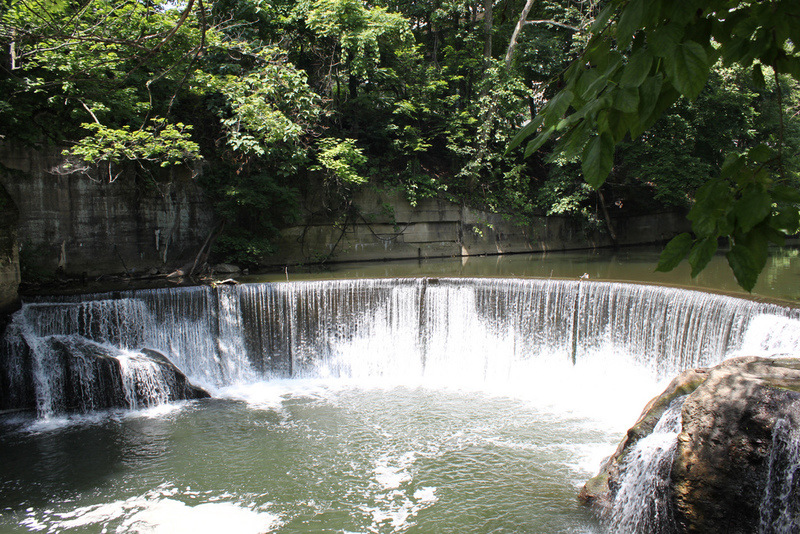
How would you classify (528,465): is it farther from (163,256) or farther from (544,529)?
(163,256)

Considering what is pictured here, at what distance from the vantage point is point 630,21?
1.31 meters

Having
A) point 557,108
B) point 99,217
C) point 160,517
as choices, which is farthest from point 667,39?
point 99,217

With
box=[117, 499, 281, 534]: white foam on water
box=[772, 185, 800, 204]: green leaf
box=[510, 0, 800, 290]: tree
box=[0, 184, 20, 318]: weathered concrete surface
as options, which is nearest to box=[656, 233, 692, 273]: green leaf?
box=[510, 0, 800, 290]: tree

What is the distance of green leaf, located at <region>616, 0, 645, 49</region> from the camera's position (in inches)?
50.9

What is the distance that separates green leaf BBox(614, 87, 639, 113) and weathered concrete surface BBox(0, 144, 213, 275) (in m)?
12.1

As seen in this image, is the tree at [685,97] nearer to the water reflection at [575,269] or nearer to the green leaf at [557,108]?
the green leaf at [557,108]

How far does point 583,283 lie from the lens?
385 inches

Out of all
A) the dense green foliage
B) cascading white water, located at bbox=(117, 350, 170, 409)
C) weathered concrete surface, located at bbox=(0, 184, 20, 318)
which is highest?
the dense green foliage

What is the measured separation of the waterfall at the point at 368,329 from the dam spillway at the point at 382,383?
0.03 metres

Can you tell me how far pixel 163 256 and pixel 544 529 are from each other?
36.4 ft

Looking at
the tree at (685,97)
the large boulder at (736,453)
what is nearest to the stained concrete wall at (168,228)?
the large boulder at (736,453)

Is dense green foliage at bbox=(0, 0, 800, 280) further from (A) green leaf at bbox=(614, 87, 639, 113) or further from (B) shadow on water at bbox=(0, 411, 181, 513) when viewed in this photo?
(A) green leaf at bbox=(614, 87, 639, 113)

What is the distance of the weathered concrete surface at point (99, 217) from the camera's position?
37.5ft

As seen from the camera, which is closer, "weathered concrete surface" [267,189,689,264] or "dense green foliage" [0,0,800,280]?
"dense green foliage" [0,0,800,280]
